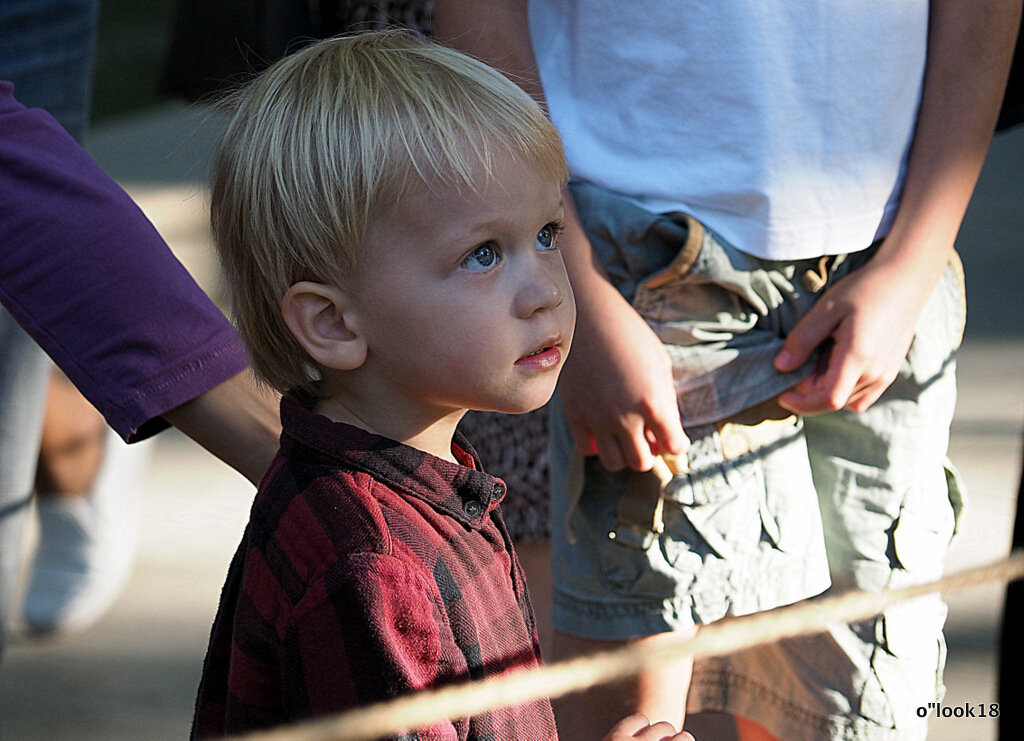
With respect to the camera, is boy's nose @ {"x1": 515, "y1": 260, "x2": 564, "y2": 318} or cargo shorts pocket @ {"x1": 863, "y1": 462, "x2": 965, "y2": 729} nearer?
boy's nose @ {"x1": 515, "y1": 260, "x2": 564, "y2": 318}

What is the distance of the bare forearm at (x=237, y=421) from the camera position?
3.87 feet

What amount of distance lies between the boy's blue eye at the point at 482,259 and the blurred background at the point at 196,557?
0.28 m

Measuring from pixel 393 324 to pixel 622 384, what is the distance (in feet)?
1.24

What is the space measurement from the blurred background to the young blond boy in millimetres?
186

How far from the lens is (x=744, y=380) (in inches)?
52.5

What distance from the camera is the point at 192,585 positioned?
7.82 ft

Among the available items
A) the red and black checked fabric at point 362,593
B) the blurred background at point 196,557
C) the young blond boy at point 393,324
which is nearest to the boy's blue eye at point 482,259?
the young blond boy at point 393,324

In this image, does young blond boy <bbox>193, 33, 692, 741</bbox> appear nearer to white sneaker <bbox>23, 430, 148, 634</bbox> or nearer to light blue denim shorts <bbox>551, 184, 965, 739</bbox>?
light blue denim shorts <bbox>551, 184, 965, 739</bbox>

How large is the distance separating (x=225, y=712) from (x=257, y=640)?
95 mm

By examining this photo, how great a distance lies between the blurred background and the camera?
199 centimetres

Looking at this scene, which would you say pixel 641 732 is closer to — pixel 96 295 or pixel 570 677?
pixel 570 677

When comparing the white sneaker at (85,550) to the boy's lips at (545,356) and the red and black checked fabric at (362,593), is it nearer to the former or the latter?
the red and black checked fabric at (362,593)

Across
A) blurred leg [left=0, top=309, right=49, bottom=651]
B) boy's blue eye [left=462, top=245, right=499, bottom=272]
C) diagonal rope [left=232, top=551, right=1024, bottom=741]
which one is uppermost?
boy's blue eye [left=462, top=245, right=499, bottom=272]

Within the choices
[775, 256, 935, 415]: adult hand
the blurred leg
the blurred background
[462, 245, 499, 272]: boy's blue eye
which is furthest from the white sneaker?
[462, 245, 499, 272]: boy's blue eye
